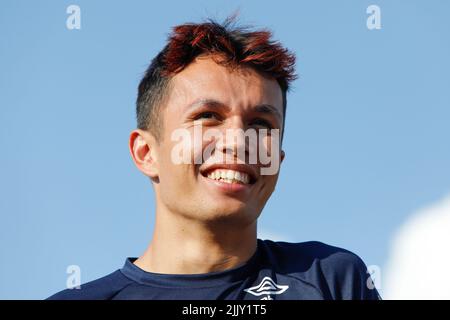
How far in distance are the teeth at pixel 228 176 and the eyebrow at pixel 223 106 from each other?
1.39 feet

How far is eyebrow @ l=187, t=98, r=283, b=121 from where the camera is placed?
4945mm

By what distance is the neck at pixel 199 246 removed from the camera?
4969 mm

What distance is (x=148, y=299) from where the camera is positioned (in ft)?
15.9

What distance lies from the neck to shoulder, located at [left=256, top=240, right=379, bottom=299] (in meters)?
0.28

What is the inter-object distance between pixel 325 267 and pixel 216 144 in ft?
3.64

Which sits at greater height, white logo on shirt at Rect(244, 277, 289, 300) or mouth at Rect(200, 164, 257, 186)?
mouth at Rect(200, 164, 257, 186)

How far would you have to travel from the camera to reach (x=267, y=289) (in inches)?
193

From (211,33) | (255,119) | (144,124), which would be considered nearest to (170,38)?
(211,33)

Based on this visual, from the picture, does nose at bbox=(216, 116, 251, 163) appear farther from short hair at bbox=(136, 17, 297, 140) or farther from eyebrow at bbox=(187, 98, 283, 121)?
short hair at bbox=(136, 17, 297, 140)

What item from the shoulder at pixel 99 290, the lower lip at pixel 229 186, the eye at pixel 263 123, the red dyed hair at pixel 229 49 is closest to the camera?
the lower lip at pixel 229 186

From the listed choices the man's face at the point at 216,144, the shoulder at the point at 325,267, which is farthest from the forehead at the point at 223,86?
the shoulder at the point at 325,267

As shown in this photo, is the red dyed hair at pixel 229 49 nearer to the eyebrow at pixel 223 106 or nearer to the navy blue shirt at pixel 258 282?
the eyebrow at pixel 223 106

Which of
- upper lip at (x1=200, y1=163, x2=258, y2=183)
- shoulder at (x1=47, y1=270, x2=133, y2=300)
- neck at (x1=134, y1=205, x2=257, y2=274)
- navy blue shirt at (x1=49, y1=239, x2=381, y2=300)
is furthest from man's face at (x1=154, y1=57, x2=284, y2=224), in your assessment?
shoulder at (x1=47, y1=270, x2=133, y2=300)
